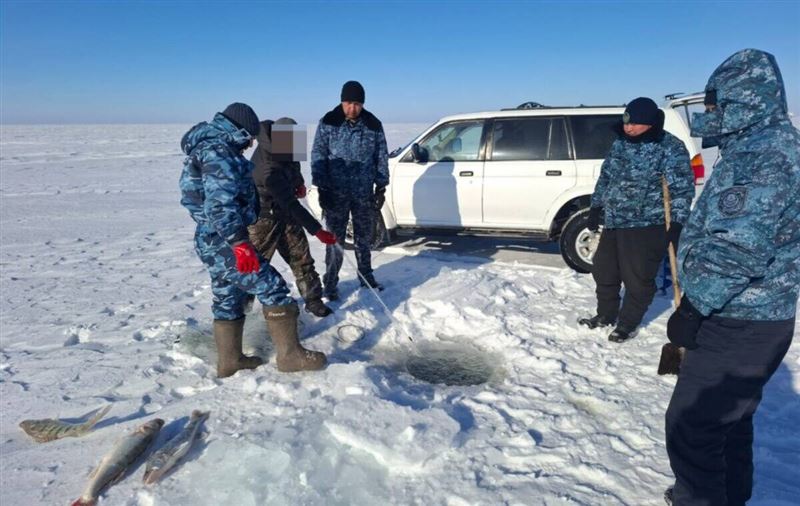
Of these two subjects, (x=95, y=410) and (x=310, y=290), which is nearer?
(x=95, y=410)

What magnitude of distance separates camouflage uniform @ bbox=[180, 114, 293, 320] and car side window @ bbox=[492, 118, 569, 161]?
12.6ft

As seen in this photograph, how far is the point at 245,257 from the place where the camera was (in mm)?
3209

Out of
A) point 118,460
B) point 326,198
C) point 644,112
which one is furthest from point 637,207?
point 118,460

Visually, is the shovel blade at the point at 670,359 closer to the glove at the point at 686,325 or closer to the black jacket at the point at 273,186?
the glove at the point at 686,325

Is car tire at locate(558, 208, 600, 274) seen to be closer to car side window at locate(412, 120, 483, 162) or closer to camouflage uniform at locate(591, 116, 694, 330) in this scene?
car side window at locate(412, 120, 483, 162)

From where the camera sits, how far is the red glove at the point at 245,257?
320 cm

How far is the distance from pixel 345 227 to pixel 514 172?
2369 millimetres

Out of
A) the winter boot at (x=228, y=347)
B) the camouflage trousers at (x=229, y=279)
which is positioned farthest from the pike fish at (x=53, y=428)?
the camouflage trousers at (x=229, y=279)

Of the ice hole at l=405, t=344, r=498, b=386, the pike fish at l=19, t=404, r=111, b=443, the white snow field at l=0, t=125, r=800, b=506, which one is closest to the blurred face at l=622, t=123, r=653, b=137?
the white snow field at l=0, t=125, r=800, b=506

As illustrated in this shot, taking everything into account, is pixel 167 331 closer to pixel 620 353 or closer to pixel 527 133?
pixel 620 353

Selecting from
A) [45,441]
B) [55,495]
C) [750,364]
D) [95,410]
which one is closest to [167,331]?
[95,410]

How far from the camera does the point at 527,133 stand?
6.34 metres

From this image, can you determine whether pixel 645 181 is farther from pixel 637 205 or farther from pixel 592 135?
pixel 592 135

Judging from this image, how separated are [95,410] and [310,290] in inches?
77.5
